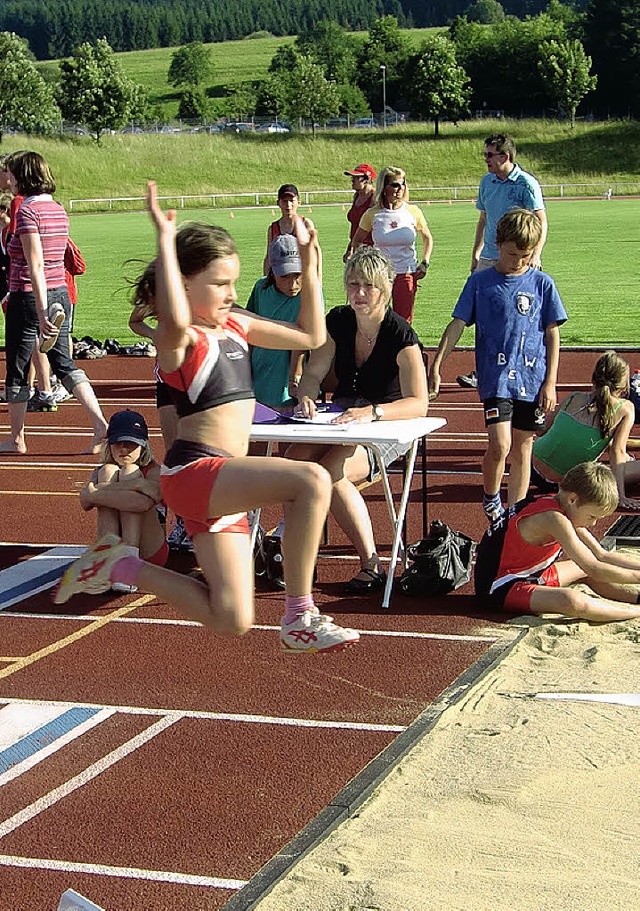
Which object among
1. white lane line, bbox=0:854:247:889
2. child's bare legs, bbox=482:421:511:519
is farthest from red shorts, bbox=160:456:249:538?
child's bare legs, bbox=482:421:511:519

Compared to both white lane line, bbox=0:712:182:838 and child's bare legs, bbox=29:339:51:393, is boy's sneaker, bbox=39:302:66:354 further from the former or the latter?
white lane line, bbox=0:712:182:838

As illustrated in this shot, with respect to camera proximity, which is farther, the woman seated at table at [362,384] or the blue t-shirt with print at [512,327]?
the blue t-shirt with print at [512,327]

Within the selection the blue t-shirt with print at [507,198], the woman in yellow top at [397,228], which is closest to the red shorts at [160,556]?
the blue t-shirt with print at [507,198]

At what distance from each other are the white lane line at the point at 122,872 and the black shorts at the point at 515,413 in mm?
3857

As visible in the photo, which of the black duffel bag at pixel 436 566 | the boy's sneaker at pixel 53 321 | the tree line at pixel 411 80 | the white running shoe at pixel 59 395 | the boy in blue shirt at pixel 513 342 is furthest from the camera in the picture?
the tree line at pixel 411 80

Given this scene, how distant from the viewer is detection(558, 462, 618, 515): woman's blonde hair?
5.96 metres

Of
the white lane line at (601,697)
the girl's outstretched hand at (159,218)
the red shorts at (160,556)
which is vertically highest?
the girl's outstretched hand at (159,218)

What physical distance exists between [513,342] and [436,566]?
4.76 ft

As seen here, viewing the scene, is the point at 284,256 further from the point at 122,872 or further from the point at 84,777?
the point at 122,872

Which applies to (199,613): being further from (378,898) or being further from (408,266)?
(408,266)

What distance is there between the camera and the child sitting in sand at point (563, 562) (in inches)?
237

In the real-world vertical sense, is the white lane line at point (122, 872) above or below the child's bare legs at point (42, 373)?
below

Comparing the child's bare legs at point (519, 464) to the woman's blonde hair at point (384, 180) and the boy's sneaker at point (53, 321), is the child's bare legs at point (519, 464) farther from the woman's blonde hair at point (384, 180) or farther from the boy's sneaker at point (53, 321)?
the woman's blonde hair at point (384, 180)

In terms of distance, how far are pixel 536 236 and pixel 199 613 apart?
3.91 meters
